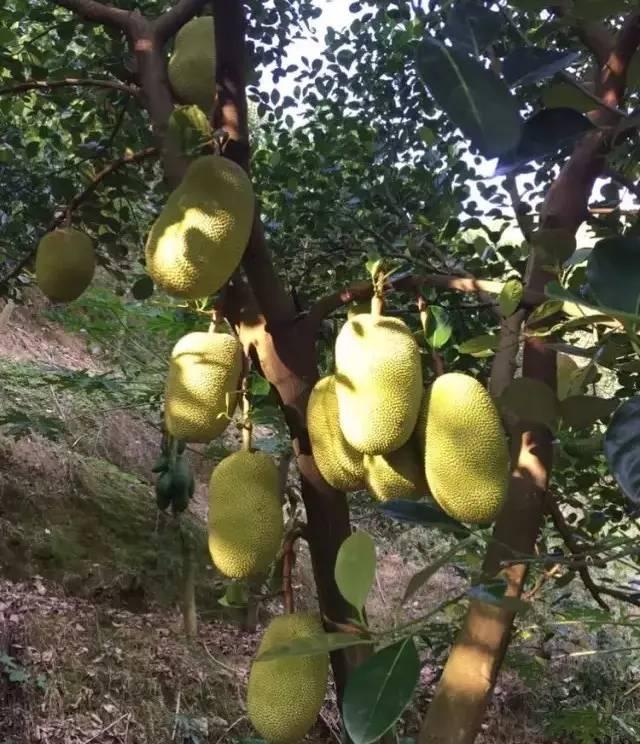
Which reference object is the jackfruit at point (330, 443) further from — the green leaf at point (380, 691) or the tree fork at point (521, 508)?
the green leaf at point (380, 691)

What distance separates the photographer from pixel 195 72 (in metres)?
1.26

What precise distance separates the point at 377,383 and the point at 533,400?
0.18 m

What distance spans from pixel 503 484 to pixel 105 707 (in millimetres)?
1657

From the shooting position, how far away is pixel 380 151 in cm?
194

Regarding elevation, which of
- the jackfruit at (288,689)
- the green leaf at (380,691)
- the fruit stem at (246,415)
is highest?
the green leaf at (380,691)

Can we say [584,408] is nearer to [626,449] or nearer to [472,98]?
[626,449]

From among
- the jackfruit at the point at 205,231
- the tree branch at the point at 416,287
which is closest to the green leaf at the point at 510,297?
the tree branch at the point at 416,287

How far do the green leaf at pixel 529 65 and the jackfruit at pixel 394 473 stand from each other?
50 centimetres

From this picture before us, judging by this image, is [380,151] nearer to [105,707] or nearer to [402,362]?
[402,362]

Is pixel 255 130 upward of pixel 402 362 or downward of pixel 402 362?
downward

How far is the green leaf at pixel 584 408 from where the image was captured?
0.66 meters

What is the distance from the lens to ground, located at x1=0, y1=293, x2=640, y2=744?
2059 millimetres

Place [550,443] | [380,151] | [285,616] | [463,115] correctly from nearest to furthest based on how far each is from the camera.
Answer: [463,115], [550,443], [285,616], [380,151]

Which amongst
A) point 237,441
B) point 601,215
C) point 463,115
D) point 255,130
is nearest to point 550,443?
point 601,215
